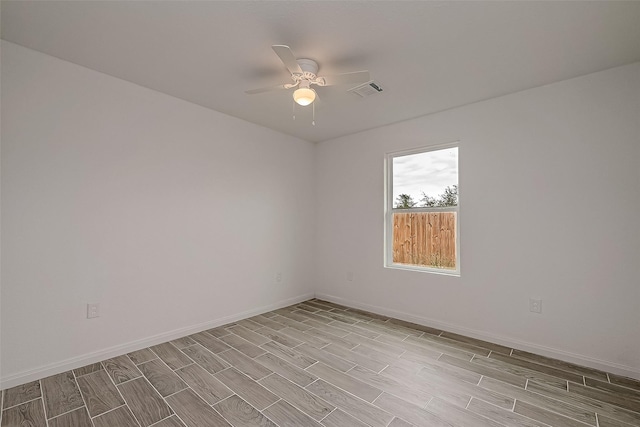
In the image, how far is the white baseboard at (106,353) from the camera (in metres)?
2.18

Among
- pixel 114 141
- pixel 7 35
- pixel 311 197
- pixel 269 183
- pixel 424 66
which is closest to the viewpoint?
pixel 7 35

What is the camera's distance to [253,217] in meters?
3.89

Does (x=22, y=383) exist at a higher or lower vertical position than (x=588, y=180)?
lower

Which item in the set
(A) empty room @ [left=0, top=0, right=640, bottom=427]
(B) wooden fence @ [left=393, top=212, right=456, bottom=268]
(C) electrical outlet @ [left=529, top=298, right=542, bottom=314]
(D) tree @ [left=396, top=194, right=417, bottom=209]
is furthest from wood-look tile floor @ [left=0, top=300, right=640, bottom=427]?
(D) tree @ [left=396, top=194, right=417, bottom=209]

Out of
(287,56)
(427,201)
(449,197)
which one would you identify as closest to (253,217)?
(427,201)

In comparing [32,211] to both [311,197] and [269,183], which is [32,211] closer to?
[269,183]

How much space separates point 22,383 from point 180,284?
1305mm

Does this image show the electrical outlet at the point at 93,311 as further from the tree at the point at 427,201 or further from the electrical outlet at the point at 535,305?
the electrical outlet at the point at 535,305

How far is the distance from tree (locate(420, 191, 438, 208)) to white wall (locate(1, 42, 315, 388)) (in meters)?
2.09

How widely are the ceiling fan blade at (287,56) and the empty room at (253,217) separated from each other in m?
0.02

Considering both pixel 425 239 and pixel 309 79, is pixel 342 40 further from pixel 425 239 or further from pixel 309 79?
pixel 425 239

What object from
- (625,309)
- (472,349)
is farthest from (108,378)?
(625,309)

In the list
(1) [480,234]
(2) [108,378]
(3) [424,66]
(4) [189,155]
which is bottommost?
(2) [108,378]

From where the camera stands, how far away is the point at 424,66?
2.47 metres
